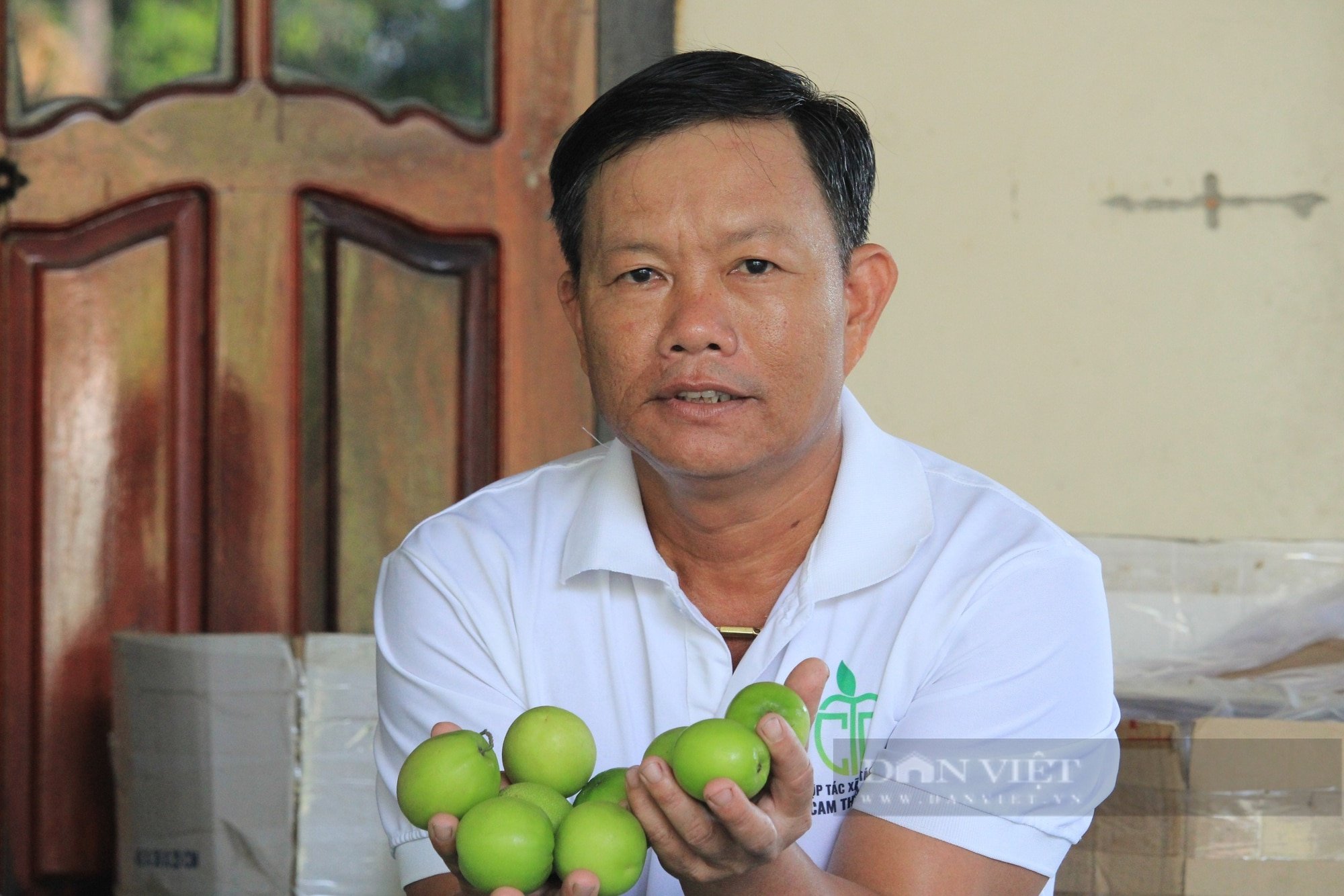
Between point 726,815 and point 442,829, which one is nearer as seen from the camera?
point 726,815

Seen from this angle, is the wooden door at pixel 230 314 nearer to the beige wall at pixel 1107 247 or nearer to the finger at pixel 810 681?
the beige wall at pixel 1107 247

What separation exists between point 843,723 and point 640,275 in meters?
0.58

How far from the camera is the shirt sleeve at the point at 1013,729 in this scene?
1.45 m

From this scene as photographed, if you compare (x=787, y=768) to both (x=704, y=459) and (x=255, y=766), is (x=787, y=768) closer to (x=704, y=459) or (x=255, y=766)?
(x=704, y=459)

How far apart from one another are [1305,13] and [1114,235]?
23.1 inches

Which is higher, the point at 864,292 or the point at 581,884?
the point at 864,292

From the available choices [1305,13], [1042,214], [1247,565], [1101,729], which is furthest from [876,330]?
[1101,729]

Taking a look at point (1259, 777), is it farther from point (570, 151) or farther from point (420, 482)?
point (420, 482)

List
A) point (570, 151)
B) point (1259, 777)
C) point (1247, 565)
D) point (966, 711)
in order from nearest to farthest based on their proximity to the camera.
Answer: point (966, 711) < point (570, 151) < point (1259, 777) < point (1247, 565)

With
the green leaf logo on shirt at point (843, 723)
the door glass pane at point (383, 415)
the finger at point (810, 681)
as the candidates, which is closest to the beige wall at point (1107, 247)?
the door glass pane at point (383, 415)

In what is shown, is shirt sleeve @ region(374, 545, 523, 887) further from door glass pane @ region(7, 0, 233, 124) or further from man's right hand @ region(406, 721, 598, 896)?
door glass pane @ region(7, 0, 233, 124)

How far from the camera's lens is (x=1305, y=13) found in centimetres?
271

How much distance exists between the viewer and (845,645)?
5.25 feet

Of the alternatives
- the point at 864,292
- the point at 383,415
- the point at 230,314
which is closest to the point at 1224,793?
the point at 864,292
